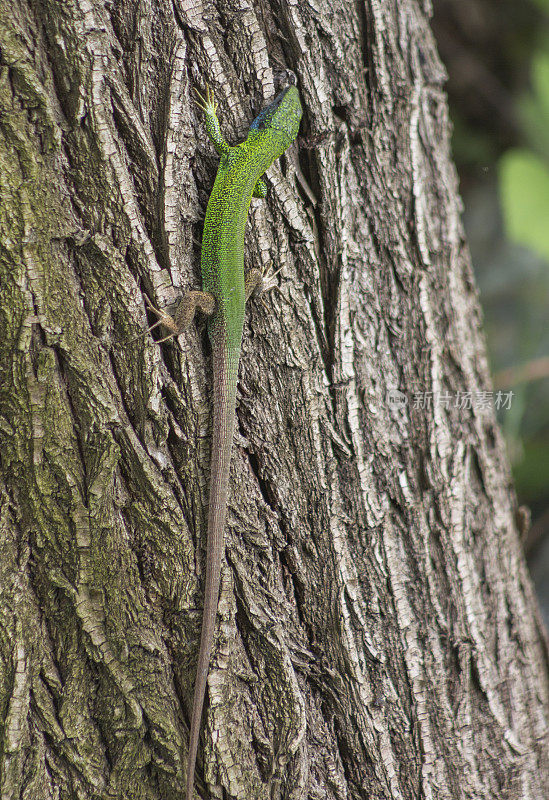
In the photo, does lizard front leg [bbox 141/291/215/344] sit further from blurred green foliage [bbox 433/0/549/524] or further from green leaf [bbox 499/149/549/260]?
blurred green foliage [bbox 433/0/549/524]

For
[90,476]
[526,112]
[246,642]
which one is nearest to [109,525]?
[90,476]

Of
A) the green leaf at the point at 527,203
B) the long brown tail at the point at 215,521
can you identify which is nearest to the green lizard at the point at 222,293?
the long brown tail at the point at 215,521

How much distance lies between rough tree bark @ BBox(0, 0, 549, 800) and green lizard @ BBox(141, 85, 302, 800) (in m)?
0.07

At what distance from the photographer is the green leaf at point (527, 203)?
3752 mm

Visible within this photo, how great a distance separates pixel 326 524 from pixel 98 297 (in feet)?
3.94

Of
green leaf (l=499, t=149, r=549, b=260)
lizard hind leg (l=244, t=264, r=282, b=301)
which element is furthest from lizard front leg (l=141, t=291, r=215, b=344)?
green leaf (l=499, t=149, r=549, b=260)

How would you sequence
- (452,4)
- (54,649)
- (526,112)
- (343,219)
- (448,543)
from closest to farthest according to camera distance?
(54,649) < (343,219) < (448,543) < (526,112) < (452,4)

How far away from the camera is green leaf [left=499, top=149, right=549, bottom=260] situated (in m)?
3.75

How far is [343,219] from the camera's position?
7.61ft

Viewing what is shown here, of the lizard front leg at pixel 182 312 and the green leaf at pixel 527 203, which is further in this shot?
the green leaf at pixel 527 203

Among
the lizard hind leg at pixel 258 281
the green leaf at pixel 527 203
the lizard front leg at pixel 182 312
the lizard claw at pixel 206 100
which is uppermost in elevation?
the green leaf at pixel 527 203

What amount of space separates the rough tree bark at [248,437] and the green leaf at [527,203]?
4.34ft

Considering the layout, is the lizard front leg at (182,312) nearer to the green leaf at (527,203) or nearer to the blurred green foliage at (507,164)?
the green leaf at (527,203)

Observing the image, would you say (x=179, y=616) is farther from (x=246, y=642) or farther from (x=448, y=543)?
(x=448, y=543)
